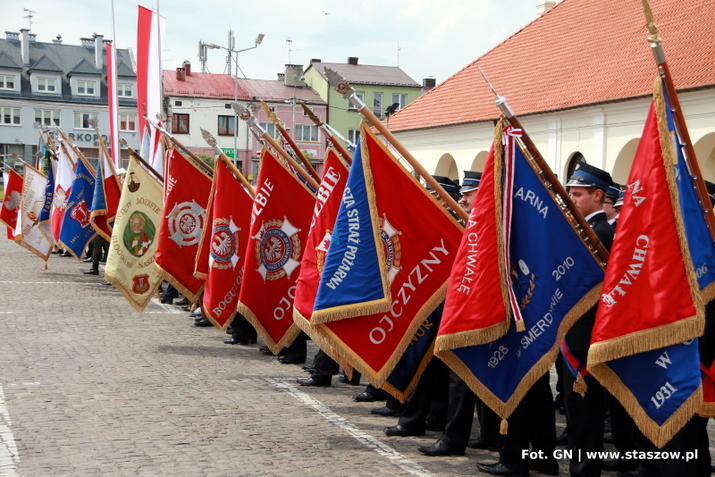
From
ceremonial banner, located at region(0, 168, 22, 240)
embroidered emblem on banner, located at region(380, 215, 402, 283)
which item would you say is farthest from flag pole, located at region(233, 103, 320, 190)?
ceremonial banner, located at region(0, 168, 22, 240)

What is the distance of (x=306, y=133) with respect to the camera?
6750 cm

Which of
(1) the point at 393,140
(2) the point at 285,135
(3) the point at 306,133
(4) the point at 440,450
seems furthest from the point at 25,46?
(4) the point at 440,450

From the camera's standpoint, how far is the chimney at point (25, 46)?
7069 centimetres

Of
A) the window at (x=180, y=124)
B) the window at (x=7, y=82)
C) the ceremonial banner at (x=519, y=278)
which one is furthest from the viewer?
the window at (x=7, y=82)

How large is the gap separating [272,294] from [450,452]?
3.51 metres

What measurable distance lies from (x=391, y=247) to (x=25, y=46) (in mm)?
71095

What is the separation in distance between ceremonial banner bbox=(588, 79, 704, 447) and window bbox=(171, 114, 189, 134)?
60129mm

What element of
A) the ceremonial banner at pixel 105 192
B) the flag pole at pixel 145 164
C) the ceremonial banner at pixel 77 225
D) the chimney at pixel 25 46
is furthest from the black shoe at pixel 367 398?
the chimney at pixel 25 46

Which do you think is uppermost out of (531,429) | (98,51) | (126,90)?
(98,51)

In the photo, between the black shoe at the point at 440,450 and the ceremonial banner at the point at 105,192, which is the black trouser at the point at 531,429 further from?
the ceremonial banner at the point at 105,192

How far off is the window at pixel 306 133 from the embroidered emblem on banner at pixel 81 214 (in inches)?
1958

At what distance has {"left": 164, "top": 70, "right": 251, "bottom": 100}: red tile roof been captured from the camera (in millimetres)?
63041

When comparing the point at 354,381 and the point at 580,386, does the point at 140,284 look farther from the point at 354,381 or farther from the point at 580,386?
the point at 580,386

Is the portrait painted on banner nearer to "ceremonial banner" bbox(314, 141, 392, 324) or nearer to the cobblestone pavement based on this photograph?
the cobblestone pavement
